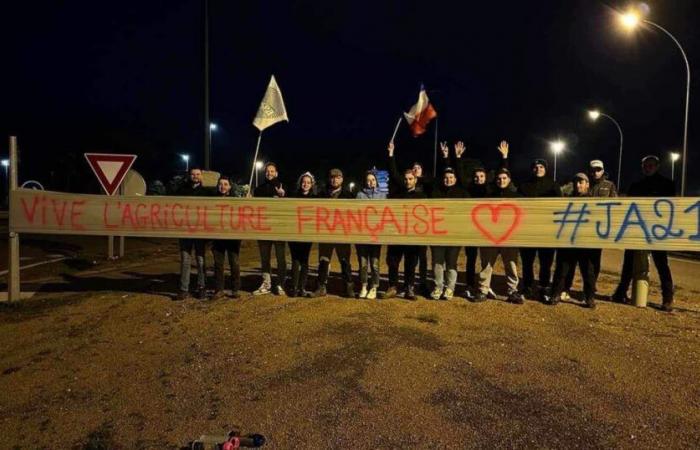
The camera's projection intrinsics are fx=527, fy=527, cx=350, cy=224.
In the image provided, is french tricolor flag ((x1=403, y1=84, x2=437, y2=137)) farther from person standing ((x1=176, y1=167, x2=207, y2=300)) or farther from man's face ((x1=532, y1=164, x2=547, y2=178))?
person standing ((x1=176, y1=167, x2=207, y2=300))

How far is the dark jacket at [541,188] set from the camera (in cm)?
734

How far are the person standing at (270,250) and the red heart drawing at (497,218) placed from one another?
273cm

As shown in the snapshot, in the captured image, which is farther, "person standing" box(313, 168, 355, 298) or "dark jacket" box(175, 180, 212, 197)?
"dark jacket" box(175, 180, 212, 197)

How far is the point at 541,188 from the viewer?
24.1 feet

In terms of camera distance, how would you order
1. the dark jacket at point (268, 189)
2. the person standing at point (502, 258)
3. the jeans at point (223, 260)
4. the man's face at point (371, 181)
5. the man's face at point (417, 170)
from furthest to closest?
the man's face at point (417, 170) < the man's face at point (371, 181) < the dark jacket at point (268, 189) < the jeans at point (223, 260) < the person standing at point (502, 258)

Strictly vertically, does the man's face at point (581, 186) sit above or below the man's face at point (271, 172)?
below

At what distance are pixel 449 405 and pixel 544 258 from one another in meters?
3.93

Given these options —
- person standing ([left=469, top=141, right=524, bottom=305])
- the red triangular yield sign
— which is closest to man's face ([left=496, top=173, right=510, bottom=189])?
person standing ([left=469, top=141, right=524, bottom=305])

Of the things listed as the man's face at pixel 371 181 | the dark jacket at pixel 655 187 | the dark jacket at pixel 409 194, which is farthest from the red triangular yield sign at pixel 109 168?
the dark jacket at pixel 655 187

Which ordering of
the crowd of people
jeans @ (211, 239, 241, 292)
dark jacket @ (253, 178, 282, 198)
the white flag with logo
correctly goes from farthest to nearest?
the white flag with logo → dark jacket @ (253, 178, 282, 198) → jeans @ (211, 239, 241, 292) → the crowd of people

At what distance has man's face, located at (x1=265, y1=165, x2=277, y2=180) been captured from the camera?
787cm

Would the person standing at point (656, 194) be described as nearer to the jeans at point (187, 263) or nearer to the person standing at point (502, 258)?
the person standing at point (502, 258)

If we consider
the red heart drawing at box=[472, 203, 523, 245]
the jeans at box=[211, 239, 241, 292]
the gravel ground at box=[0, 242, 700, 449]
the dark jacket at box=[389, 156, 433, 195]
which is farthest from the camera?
the dark jacket at box=[389, 156, 433, 195]

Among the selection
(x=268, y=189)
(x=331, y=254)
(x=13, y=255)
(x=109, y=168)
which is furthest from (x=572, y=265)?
(x=109, y=168)
